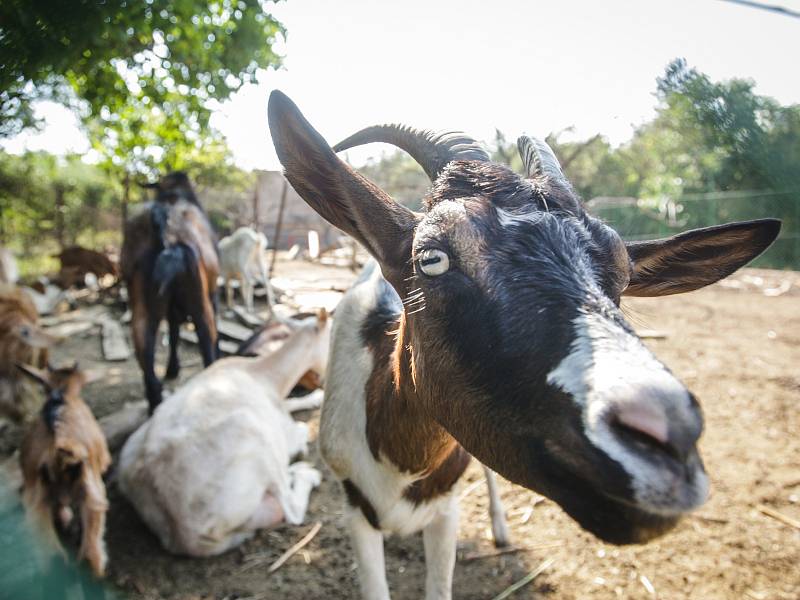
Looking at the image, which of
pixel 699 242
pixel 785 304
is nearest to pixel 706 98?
pixel 699 242

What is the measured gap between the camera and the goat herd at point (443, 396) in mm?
1068

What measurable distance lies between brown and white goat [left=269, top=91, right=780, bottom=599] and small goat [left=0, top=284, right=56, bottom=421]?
4.13 m

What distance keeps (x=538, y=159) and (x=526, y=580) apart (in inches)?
102

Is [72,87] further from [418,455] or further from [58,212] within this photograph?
[58,212]

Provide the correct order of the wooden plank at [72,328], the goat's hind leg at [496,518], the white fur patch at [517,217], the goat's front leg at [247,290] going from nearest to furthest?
the white fur patch at [517,217] < the goat's hind leg at [496,518] < the wooden plank at [72,328] < the goat's front leg at [247,290]

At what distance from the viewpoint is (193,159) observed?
14.3m

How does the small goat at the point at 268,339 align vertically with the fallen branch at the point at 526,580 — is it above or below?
above

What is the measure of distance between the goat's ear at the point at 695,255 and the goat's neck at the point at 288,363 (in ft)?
12.2

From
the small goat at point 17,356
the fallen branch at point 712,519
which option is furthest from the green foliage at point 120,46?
the fallen branch at point 712,519

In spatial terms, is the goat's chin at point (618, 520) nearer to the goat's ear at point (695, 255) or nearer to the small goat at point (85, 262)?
the goat's ear at point (695, 255)

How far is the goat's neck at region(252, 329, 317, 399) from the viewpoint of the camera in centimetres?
497

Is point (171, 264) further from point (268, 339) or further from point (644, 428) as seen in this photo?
point (644, 428)

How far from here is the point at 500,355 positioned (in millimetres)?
1340

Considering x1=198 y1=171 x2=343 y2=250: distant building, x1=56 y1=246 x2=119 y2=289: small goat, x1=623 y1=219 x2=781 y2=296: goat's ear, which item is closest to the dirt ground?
x1=623 y1=219 x2=781 y2=296: goat's ear
